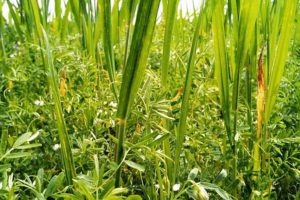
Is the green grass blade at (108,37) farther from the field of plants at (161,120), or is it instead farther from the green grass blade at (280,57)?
the green grass blade at (280,57)

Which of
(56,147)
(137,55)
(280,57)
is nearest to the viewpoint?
(137,55)

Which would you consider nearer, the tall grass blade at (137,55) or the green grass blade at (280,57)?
the tall grass blade at (137,55)

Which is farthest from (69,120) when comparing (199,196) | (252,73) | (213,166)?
(252,73)

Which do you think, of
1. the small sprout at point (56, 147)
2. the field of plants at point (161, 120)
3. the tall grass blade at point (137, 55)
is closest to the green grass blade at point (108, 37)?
the field of plants at point (161, 120)

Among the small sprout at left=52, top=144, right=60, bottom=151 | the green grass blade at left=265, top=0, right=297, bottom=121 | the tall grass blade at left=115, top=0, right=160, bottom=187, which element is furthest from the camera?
the green grass blade at left=265, top=0, right=297, bottom=121

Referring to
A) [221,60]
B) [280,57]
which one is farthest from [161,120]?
[280,57]

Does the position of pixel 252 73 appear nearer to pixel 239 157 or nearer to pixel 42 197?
pixel 239 157

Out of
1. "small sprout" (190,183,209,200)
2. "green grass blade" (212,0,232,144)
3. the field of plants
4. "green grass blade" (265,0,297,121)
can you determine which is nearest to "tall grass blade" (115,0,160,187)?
the field of plants

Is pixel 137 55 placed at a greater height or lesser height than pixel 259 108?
greater

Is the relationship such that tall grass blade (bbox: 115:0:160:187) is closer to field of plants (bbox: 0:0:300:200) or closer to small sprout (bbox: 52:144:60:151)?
field of plants (bbox: 0:0:300:200)

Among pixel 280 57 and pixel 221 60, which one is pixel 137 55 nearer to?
pixel 221 60

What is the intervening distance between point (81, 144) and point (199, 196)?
0.26 meters

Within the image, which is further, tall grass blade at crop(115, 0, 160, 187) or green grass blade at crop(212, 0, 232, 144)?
green grass blade at crop(212, 0, 232, 144)

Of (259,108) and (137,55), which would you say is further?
(259,108)
